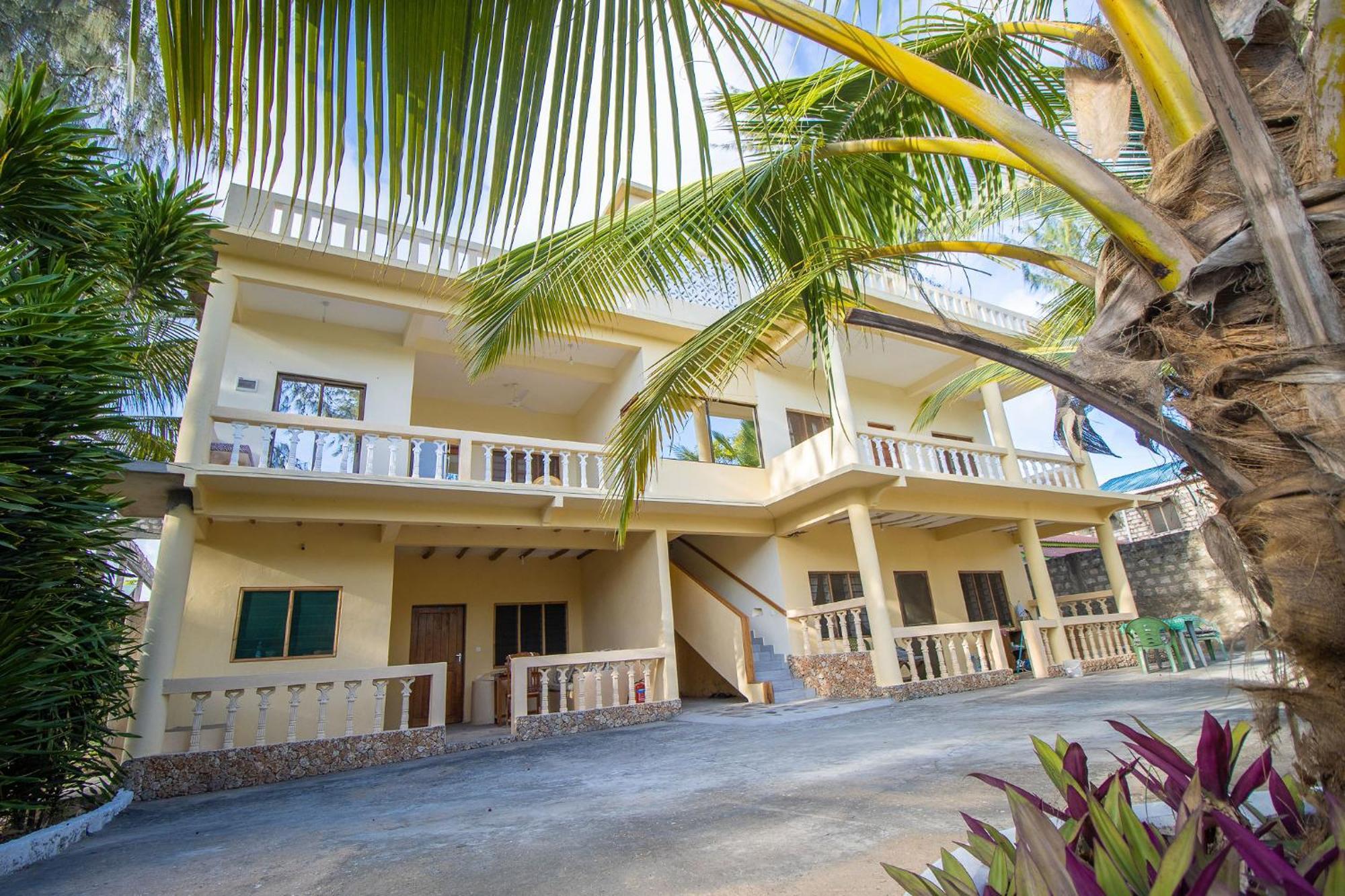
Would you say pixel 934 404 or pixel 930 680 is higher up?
pixel 934 404

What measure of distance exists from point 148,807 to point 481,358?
4.81 m

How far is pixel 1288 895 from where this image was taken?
0.83 m

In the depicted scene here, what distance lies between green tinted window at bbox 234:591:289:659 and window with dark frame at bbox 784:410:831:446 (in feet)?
26.1

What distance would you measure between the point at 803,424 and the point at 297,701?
858 cm

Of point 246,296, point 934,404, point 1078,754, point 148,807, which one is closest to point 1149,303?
point 1078,754

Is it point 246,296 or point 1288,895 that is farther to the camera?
point 246,296

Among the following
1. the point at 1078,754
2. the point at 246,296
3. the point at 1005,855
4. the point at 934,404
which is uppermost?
the point at 246,296

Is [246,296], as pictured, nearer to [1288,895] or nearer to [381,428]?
[381,428]

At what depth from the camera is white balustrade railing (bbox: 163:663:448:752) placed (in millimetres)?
6152

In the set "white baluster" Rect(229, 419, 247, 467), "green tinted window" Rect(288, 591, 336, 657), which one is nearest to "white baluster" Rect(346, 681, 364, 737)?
"green tinted window" Rect(288, 591, 336, 657)

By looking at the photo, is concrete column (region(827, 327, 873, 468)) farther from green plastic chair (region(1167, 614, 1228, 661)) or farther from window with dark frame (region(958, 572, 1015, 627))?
window with dark frame (region(958, 572, 1015, 627))

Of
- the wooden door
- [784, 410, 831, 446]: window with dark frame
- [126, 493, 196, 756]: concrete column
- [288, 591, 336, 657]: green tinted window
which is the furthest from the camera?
[784, 410, 831, 446]: window with dark frame

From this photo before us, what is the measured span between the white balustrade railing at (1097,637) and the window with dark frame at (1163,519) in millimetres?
5016

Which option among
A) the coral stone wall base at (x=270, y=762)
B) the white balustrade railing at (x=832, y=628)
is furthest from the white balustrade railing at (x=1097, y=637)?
the coral stone wall base at (x=270, y=762)
